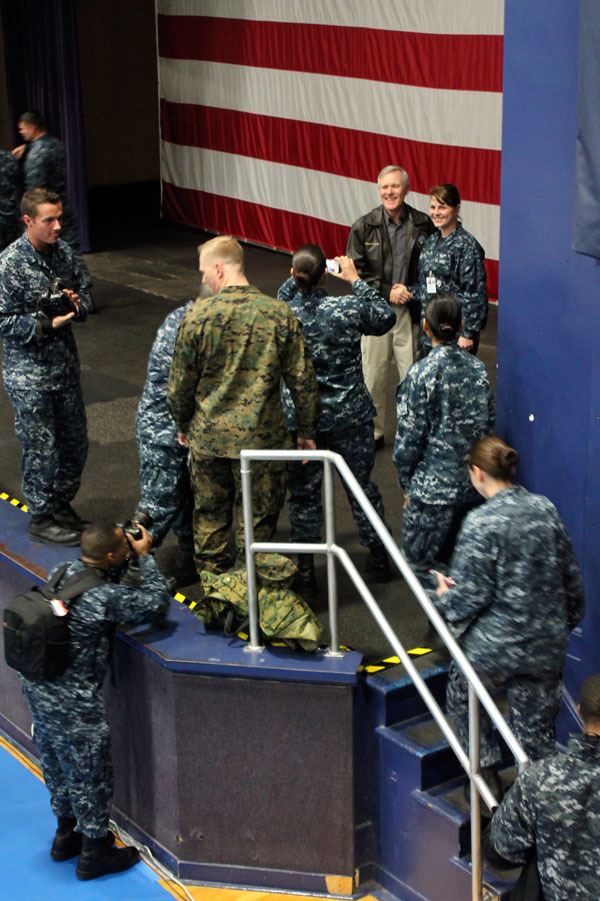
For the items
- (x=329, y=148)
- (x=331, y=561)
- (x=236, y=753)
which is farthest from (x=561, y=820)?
(x=329, y=148)

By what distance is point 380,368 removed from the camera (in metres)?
7.82

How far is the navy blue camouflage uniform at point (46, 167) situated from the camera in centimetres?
1059

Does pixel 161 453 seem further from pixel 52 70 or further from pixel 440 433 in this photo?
pixel 52 70

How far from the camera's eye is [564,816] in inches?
157

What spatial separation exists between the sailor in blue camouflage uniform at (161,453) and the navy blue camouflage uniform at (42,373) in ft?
1.77

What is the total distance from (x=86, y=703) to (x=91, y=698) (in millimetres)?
28

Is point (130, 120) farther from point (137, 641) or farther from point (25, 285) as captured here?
point (137, 641)

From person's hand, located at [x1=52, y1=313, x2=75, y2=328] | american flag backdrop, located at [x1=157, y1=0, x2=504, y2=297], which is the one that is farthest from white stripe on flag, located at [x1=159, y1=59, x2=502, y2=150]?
person's hand, located at [x1=52, y1=313, x2=75, y2=328]

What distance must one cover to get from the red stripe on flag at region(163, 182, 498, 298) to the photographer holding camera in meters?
6.23

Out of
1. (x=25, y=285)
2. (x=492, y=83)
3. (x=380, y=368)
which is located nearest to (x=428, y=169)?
(x=492, y=83)

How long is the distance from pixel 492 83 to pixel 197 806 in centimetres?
663

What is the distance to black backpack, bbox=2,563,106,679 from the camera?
527 centimetres

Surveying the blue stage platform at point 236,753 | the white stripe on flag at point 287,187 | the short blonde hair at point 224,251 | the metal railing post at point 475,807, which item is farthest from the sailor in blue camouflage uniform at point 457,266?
the white stripe on flag at point 287,187

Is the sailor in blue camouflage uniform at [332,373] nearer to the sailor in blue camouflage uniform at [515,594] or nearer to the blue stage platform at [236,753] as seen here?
the blue stage platform at [236,753]
